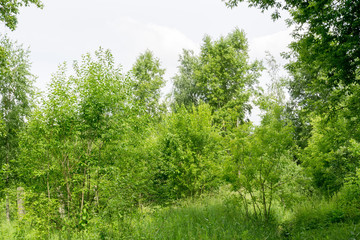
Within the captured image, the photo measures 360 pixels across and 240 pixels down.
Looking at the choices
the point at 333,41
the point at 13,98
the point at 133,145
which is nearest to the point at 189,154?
the point at 133,145

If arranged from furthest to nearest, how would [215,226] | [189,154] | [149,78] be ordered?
1. [149,78]
2. [189,154]
3. [215,226]

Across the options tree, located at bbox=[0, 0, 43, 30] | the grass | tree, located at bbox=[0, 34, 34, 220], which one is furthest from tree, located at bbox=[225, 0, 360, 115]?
tree, located at bbox=[0, 34, 34, 220]

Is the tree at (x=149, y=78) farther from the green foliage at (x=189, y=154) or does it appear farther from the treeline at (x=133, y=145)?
the treeline at (x=133, y=145)

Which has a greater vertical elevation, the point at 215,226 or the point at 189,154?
the point at 189,154

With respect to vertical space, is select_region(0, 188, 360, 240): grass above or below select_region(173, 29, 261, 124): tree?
below

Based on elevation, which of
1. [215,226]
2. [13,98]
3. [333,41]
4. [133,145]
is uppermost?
[13,98]

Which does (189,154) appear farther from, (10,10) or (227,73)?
(227,73)

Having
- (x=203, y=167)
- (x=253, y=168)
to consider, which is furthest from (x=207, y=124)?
(x=253, y=168)

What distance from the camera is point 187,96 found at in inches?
1065

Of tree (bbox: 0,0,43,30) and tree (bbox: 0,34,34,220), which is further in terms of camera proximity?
tree (bbox: 0,34,34,220)

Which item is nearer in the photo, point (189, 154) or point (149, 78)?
point (189, 154)

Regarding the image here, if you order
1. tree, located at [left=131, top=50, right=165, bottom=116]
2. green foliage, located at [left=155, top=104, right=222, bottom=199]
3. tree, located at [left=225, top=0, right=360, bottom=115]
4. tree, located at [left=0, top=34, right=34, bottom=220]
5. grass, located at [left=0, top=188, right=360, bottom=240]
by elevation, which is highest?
tree, located at [left=131, top=50, right=165, bottom=116]

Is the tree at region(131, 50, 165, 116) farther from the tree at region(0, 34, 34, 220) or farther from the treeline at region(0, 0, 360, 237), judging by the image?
the treeline at region(0, 0, 360, 237)

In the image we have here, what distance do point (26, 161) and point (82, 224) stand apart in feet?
10.3
